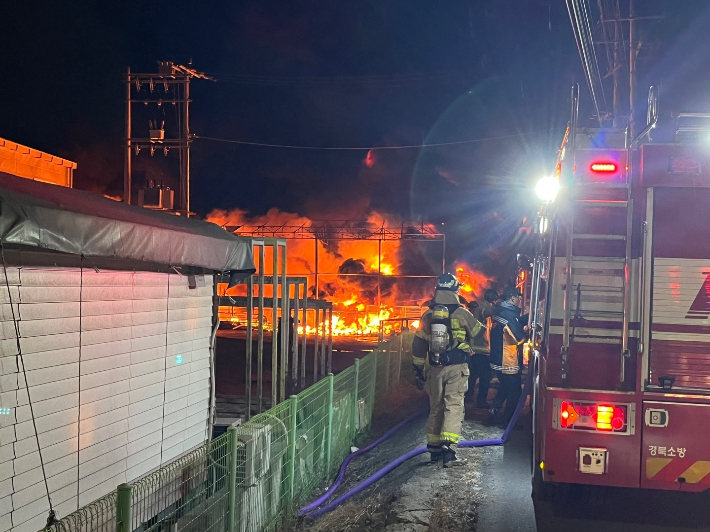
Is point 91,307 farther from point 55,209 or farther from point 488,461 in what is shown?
point 488,461

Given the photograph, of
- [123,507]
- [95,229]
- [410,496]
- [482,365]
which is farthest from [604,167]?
[482,365]

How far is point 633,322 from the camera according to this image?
5074mm

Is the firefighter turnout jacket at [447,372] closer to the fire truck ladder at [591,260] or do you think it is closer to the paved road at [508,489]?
the paved road at [508,489]

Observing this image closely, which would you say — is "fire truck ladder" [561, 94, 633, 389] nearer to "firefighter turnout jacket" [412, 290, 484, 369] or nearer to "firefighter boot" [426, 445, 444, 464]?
"firefighter turnout jacket" [412, 290, 484, 369]

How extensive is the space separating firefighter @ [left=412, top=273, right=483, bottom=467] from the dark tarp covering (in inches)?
95.7

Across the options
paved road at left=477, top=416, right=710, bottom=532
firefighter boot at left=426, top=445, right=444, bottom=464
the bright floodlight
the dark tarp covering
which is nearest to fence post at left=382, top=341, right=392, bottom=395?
firefighter boot at left=426, top=445, right=444, bottom=464

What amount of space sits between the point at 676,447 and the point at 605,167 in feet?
6.98

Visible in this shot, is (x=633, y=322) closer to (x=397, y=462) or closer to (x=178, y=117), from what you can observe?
(x=397, y=462)

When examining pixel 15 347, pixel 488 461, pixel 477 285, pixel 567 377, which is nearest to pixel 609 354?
pixel 567 377

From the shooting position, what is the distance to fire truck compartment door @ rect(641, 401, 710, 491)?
193 inches

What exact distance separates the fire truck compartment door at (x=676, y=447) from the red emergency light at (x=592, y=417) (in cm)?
18

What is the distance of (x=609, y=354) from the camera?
512 centimetres

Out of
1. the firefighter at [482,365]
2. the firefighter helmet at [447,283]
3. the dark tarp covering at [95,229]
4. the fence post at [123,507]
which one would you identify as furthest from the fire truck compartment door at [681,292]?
the firefighter at [482,365]

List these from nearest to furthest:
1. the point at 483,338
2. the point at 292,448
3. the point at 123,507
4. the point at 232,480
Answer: the point at 123,507, the point at 232,480, the point at 292,448, the point at 483,338
